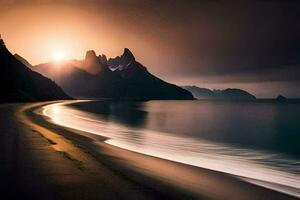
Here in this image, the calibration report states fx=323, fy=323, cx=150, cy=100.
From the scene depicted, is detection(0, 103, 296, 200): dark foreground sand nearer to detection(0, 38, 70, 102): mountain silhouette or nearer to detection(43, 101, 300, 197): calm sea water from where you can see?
detection(43, 101, 300, 197): calm sea water

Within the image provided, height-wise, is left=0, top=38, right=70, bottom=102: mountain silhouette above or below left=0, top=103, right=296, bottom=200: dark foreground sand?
above

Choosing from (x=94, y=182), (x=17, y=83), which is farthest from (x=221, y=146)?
(x=17, y=83)

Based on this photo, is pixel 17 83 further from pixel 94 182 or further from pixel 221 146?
pixel 94 182

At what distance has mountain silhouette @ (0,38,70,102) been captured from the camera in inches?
5333

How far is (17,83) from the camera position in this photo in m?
159

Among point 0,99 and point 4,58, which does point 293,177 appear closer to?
point 0,99

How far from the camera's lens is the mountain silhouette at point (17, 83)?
Result: 135450mm

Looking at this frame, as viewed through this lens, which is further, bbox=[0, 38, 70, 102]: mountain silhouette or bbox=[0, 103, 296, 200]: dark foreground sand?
bbox=[0, 38, 70, 102]: mountain silhouette

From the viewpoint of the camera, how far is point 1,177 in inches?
452

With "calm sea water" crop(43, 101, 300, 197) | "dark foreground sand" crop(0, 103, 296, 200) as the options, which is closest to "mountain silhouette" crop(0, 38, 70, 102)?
"calm sea water" crop(43, 101, 300, 197)

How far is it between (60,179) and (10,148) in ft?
28.1

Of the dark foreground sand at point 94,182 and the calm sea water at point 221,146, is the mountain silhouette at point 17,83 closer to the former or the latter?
the calm sea water at point 221,146

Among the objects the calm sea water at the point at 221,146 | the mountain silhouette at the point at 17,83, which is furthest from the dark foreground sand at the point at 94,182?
the mountain silhouette at the point at 17,83

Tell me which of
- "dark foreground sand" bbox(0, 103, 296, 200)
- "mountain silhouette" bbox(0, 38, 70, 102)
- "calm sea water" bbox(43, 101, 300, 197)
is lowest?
"calm sea water" bbox(43, 101, 300, 197)
